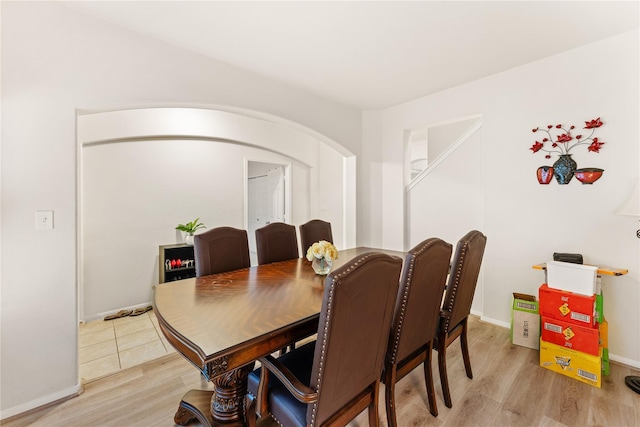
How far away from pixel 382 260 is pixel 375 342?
39cm

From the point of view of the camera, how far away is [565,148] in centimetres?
256

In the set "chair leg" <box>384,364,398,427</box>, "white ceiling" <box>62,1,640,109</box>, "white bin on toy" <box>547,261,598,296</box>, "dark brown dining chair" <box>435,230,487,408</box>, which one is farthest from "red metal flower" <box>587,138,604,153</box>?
"chair leg" <box>384,364,398,427</box>

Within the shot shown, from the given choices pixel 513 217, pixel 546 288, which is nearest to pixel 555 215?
pixel 513 217

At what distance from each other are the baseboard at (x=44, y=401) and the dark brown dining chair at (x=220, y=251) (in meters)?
1.10

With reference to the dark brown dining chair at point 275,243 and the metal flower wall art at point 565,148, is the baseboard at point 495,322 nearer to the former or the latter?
the metal flower wall art at point 565,148

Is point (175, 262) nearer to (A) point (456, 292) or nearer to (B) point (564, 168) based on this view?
(A) point (456, 292)

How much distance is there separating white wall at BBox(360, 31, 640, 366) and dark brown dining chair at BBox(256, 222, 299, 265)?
2086 millimetres

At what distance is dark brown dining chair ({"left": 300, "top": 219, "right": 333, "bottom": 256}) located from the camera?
2.87 m

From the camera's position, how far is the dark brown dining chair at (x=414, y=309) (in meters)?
1.45

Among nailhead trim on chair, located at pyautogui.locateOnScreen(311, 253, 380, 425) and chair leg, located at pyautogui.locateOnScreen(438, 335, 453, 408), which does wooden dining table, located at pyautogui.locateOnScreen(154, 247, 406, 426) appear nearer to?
nailhead trim on chair, located at pyautogui.locateOnScreen(311, 253, 380, 425)

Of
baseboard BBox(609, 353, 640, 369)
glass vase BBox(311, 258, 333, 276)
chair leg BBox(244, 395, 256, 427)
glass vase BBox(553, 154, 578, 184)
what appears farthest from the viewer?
glass vase BBox(553, 154, 578, 184)

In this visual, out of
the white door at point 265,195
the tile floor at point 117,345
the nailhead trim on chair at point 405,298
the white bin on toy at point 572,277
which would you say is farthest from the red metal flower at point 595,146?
the white door at point 265,195

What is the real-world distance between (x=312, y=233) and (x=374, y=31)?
1.86m

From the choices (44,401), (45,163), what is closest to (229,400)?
(44,401)
